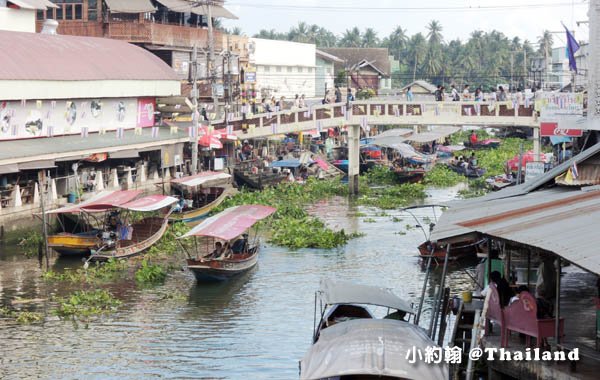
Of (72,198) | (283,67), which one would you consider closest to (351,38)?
(283,67)

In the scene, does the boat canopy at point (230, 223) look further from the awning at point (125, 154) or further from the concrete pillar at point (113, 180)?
the awning at point (125, 154)

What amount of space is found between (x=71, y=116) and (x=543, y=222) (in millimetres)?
33048

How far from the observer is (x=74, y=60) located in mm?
48312

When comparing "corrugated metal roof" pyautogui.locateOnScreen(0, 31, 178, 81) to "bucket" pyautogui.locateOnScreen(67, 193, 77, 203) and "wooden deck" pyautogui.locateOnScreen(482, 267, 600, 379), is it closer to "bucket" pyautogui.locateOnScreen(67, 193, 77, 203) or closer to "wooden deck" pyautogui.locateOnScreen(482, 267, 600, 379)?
"bucket" pyautogui.locateOnScreen(67, 193, 77, 203)

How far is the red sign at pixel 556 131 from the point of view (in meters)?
33.7

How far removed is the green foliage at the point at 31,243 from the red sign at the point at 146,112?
56.9 ft

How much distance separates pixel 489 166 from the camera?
2574 inches

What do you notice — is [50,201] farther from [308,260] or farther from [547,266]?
[547,266]

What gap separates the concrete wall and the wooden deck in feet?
115

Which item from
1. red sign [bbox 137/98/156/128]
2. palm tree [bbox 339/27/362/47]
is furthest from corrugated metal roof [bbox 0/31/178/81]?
palm tree [bbox 339/27/362/47]

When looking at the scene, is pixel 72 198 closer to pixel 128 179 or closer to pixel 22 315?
pixel 128 179

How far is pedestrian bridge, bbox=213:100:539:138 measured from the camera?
5050 cm

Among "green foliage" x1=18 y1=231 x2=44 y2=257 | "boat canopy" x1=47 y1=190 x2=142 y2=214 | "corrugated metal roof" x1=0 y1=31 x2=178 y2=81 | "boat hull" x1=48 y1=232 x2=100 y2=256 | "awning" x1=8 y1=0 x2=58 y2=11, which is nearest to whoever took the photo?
"boat hull" x1=48 y1=232 x2=100 y2=256

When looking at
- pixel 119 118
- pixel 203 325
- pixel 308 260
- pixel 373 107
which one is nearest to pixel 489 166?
pixel 373 107
